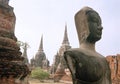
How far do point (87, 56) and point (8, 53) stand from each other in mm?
4706

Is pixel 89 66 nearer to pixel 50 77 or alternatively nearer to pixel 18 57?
pixel 18 57

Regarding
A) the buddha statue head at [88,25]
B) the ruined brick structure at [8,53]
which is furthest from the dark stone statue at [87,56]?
the ruined brick structure at [8,53]

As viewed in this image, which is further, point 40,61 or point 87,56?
point 40,61

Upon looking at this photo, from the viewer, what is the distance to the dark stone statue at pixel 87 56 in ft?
9.98

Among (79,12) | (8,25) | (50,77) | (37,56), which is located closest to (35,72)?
(50,77)

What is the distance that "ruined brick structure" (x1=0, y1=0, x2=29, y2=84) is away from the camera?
7141 mm

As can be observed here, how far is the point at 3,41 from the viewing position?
7613 mm

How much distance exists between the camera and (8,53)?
7500 mm

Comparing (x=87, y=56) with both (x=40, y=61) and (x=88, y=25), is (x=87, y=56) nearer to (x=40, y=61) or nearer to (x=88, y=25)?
(x=88, y=25)

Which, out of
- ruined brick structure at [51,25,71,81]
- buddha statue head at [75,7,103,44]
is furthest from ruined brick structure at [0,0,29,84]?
ruined brick structure at [51,25,71,81]

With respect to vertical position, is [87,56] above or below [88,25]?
below

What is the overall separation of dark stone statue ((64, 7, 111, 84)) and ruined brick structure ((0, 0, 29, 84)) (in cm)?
414

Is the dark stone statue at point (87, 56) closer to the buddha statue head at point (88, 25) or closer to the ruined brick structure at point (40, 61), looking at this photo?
the buddha statue head at point (88, 25)

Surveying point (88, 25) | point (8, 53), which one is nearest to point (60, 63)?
point (8, 53)
